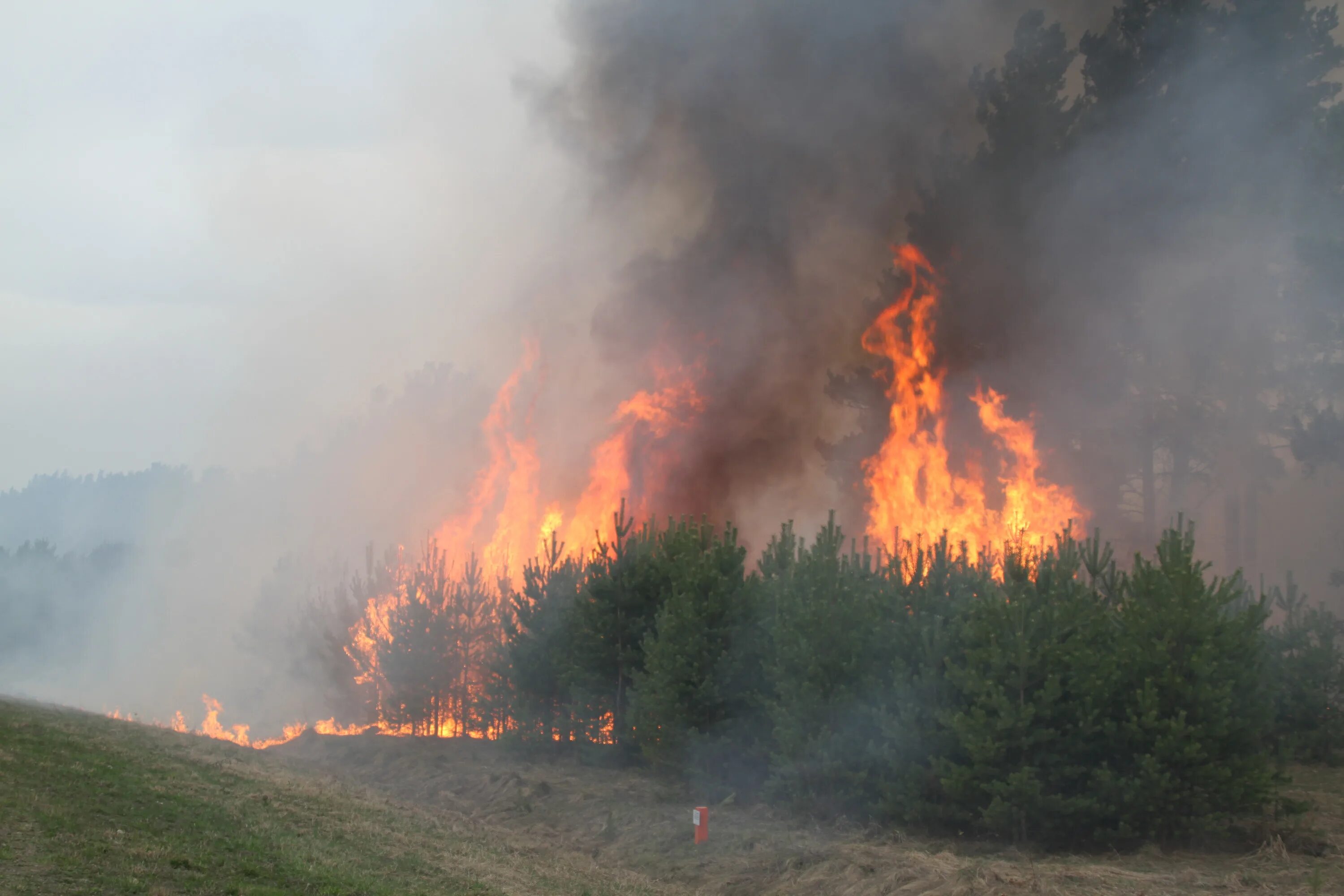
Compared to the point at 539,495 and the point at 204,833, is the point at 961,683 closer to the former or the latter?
the point at 204,833

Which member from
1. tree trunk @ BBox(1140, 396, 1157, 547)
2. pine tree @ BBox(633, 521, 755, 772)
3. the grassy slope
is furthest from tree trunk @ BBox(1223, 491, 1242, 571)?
the grassy slope

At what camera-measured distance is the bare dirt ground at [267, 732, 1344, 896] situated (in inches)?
569

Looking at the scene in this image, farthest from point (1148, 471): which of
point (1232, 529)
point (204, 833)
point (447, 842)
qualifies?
point (204, 833)

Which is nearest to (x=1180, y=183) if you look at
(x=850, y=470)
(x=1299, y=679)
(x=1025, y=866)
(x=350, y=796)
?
(x=850, y=470)

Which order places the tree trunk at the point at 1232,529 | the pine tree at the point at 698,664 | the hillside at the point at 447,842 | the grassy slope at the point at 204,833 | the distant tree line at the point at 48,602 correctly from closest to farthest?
the grassy slope at the point at 204,833, the hillside at the point at 447,842, the pine tree at the point at 698,664, the tree trunk at the point at 1232,529, the distant tree line at the point at 48,602

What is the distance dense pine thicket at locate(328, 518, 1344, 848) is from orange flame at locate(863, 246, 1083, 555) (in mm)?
11204

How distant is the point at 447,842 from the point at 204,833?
484 centimetres

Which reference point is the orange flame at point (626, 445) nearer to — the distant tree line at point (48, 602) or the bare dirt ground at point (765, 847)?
the bare dirt ground at point (765, 847)

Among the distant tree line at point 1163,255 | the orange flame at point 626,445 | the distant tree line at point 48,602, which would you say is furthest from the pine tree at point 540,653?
the distant tree line at point 48,602

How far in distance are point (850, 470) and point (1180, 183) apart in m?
15.9

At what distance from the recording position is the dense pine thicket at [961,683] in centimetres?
1666

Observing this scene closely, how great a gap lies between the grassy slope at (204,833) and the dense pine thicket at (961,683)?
16.4 feet

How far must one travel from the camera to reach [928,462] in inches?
1535

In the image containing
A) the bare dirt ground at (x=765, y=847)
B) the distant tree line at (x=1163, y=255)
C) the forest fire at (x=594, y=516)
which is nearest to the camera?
the bare dirt ground at (x=765, y=847)
